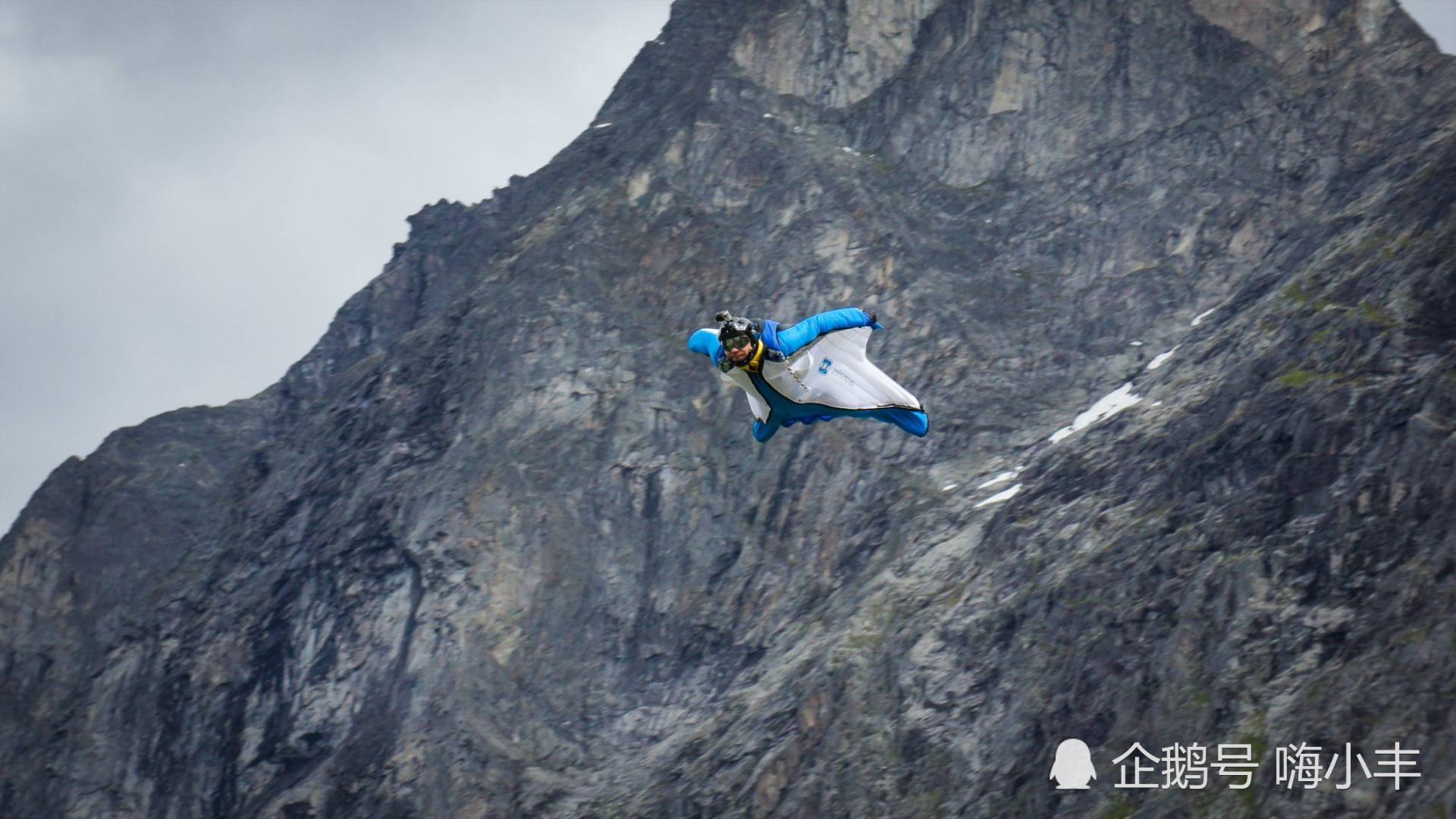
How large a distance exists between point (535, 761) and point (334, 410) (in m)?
33.0

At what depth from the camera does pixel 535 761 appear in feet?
267

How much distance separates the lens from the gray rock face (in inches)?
2589

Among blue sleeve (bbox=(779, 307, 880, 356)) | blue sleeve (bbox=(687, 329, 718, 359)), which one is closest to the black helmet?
blue sleeve (bbox=(687, 329, 718, 359))

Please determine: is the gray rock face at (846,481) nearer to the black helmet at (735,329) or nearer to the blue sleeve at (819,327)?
the blue sleeve at (819,327)

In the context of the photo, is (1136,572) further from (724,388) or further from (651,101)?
(651,101)

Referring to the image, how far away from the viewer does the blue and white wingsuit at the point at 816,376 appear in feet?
172

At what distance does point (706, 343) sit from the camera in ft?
175

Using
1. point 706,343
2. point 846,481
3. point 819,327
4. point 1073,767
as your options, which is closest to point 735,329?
point 706,343

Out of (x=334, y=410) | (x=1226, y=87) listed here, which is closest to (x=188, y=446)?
(x=334, y=410)

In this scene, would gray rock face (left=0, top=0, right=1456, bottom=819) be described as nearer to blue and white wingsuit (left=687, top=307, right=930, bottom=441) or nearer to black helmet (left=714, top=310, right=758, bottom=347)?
blue and white wingsuit (left=687, top=307, right=930, bottom=441)

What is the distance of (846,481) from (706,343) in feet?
119

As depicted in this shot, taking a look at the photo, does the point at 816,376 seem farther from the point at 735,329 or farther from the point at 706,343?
the point at 735,329

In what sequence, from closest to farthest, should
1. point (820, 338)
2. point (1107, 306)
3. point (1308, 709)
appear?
point (820, 338)
point (1308, 709)
point (1107, 306)

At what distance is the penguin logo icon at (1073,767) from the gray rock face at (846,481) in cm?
48
